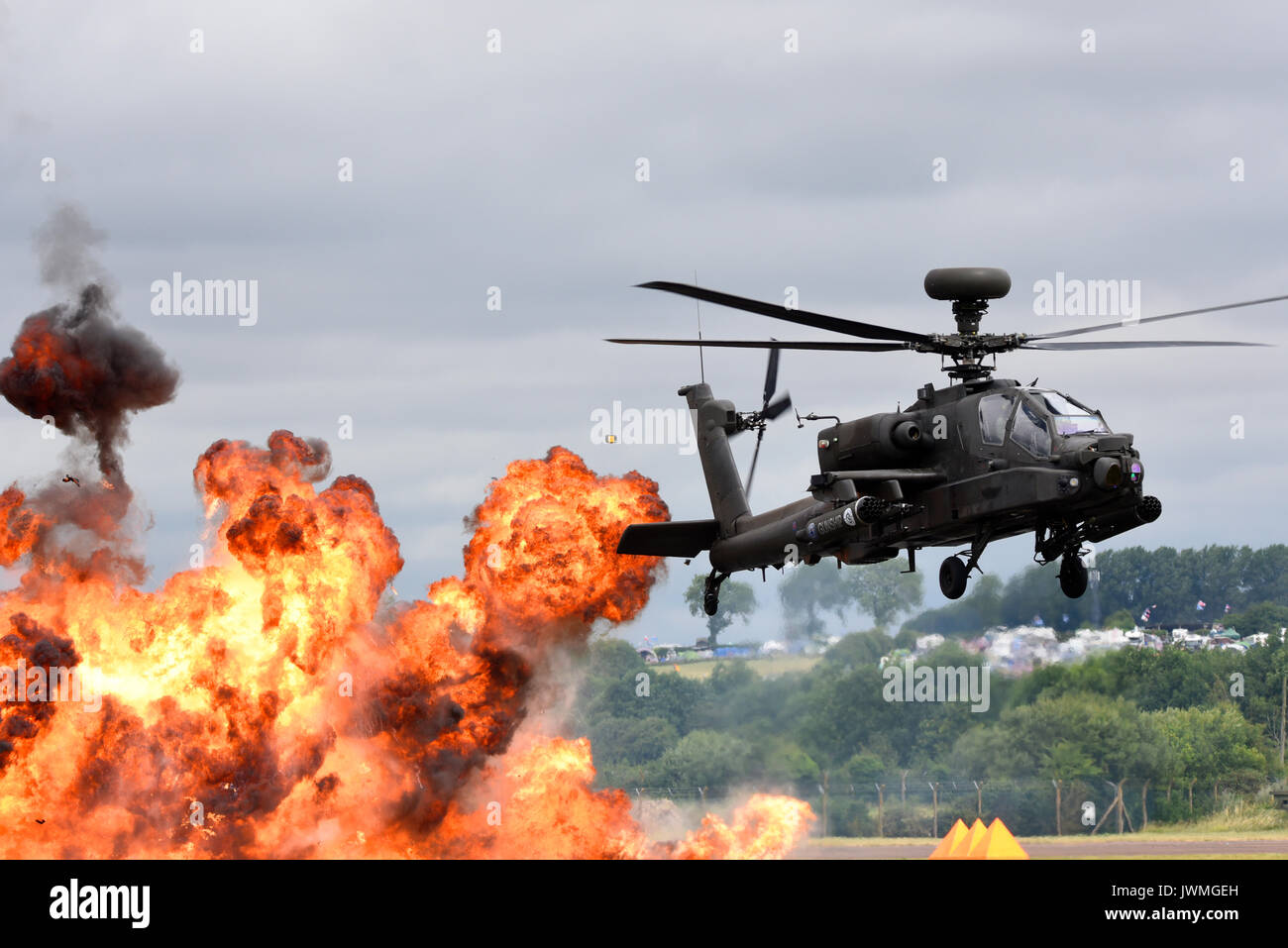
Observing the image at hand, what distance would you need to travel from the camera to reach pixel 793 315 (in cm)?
4231

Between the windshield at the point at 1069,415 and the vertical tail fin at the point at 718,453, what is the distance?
1127 centimetres

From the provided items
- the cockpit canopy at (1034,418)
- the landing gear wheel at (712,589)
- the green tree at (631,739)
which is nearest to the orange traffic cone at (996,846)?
the landing gear wheel at (712,589)

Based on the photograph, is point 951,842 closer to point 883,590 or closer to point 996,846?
point 996,846

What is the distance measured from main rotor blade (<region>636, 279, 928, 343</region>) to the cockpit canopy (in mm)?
2653

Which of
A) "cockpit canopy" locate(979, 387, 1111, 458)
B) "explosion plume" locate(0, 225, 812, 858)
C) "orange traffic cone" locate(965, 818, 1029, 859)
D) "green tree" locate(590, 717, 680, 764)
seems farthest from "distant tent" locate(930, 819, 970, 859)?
"cockpit canopy" locate(979, 387, 1111, 458)

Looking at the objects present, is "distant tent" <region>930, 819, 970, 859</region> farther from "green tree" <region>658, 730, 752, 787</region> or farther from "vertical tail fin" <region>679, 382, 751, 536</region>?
"vertical tail fin" <region>679, 382, 751, 536</region>

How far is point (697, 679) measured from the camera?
252ft

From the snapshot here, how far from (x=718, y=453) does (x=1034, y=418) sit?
13.1m

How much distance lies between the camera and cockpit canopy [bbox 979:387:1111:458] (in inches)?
1631

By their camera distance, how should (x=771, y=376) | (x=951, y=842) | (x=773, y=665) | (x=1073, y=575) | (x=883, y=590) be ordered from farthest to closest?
1. (x=883, y=590)
2. (x=773, y=665)
3. (x=951, y=842)
4. (x=771, y=376)
5. (x=1073, y=575)

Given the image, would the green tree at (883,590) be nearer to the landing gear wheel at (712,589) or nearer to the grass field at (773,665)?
the grass field at (773,665)

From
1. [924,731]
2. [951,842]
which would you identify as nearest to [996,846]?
[951,842]
